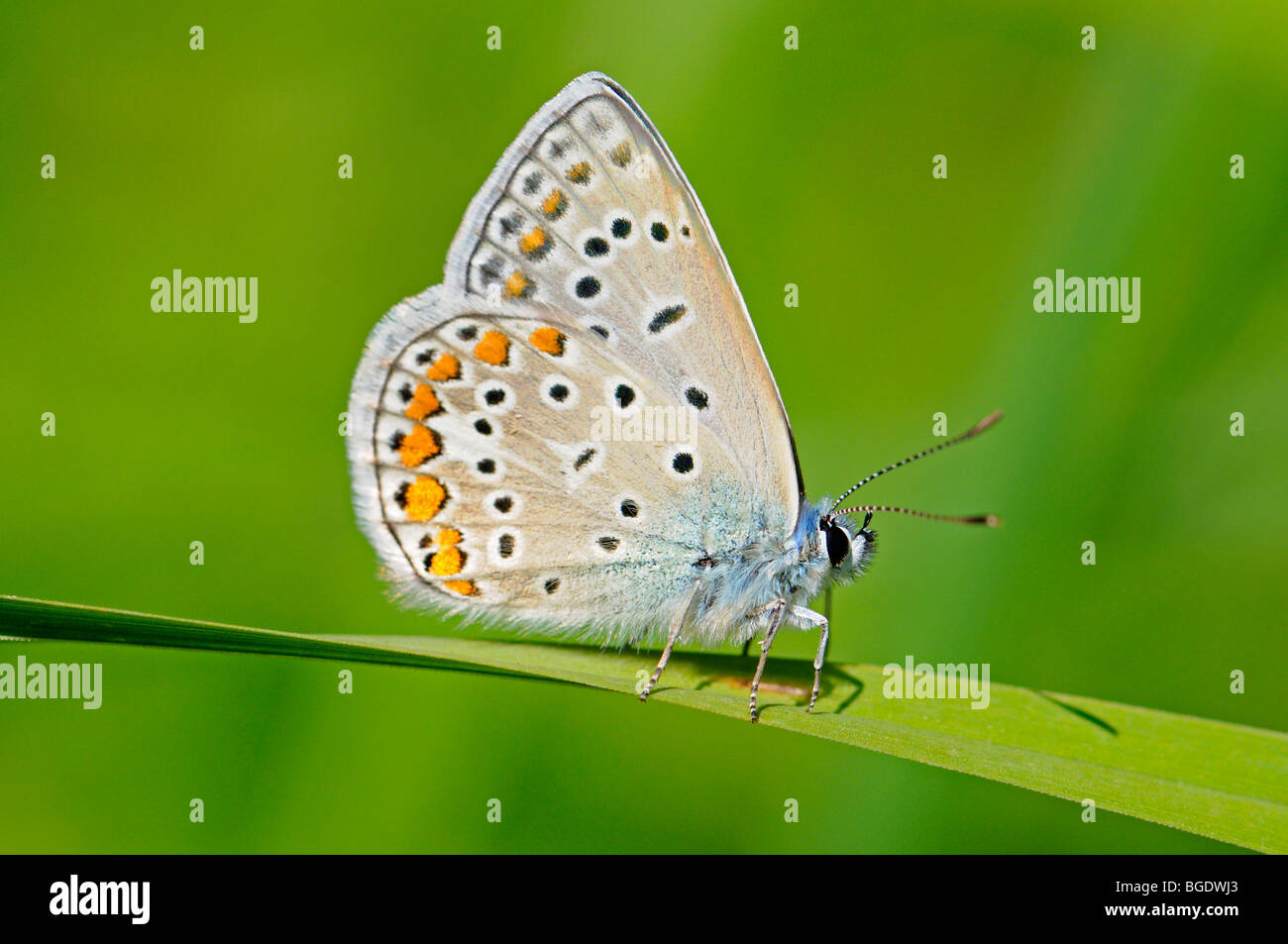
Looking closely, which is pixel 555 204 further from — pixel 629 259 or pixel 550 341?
pixel 550 341

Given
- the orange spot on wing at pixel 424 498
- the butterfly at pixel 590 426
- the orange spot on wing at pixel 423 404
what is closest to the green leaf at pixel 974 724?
the butterfly at pixel 590 426

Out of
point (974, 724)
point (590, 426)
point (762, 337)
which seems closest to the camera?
point (974, 724)

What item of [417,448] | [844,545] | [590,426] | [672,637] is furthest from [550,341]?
[844,545]

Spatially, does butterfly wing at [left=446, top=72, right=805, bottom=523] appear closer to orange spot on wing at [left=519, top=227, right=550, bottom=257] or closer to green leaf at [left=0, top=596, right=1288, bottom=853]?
orange spot on wing at [left=519, top=227, right=550, bottom=257]

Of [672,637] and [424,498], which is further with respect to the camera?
[424,498]

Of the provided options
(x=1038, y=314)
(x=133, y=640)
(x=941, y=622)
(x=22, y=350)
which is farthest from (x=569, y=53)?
(x=133, y=640)

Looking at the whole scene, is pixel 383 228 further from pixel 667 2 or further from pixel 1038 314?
pixel 1038 314

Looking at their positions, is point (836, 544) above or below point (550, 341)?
below

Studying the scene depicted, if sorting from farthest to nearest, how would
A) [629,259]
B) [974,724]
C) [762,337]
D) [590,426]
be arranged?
[762,337] → [590,426] → [629,259] → [974,724]

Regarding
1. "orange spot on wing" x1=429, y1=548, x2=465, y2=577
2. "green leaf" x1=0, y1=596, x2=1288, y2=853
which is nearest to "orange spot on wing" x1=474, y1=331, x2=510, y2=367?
"orange spot on wing" x1=429, y1=548, x2=465, y2=577
